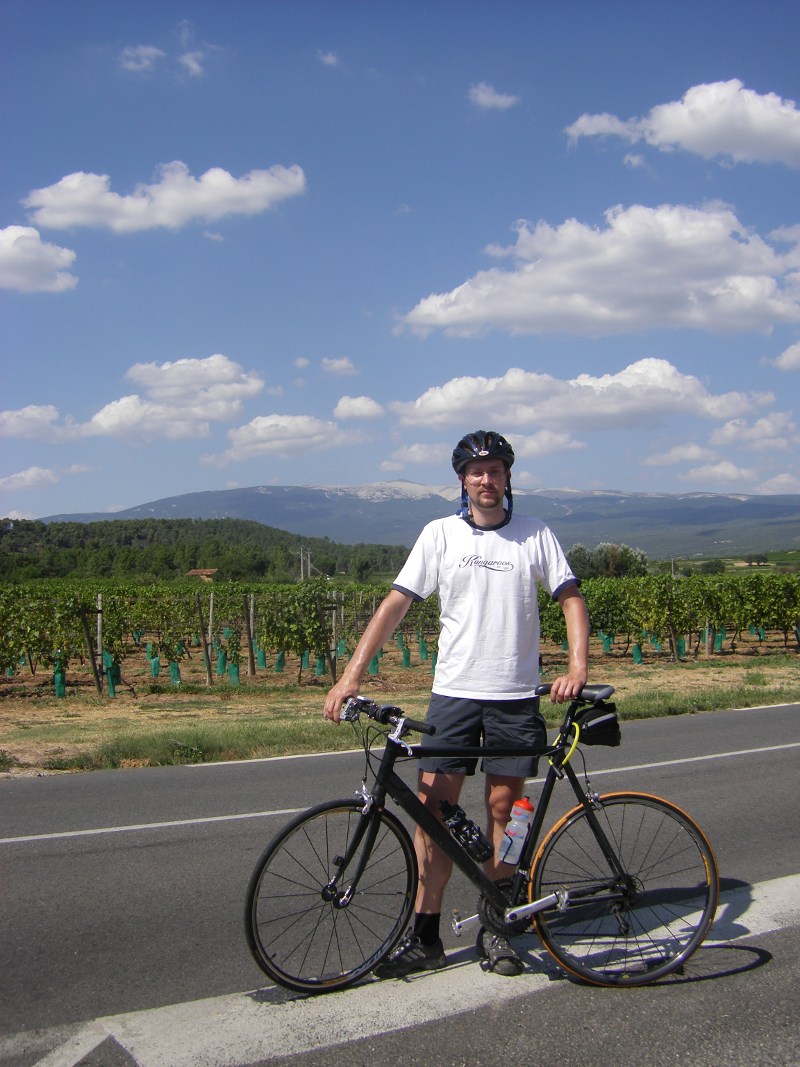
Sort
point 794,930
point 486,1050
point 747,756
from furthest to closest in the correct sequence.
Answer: point 747,756 < point 794,930 < point 486,1050

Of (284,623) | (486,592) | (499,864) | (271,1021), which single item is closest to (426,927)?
(499,864)

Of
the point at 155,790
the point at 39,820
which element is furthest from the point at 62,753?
the point at 39,820

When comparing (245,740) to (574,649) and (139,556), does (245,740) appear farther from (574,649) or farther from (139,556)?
(139,556)

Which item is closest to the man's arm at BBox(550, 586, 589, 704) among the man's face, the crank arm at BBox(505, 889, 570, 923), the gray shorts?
the gray shorts

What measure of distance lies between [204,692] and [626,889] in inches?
611

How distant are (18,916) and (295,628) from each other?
1623 centimetres

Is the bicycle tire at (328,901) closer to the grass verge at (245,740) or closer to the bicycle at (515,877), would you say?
the bicycle at (515,877)

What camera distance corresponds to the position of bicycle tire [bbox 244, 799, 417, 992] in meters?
3.46

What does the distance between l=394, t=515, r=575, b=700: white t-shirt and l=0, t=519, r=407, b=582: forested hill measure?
213ft

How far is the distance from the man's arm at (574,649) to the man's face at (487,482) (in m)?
0.47

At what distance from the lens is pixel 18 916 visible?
4500mm

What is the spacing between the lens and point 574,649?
3.75 metres

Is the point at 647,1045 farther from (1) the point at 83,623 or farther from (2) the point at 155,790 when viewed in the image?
(1) the point at 83,623

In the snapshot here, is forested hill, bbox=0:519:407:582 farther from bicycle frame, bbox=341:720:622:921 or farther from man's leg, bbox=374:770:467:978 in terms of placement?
bicycle frame, bbox=341:720:622:921
